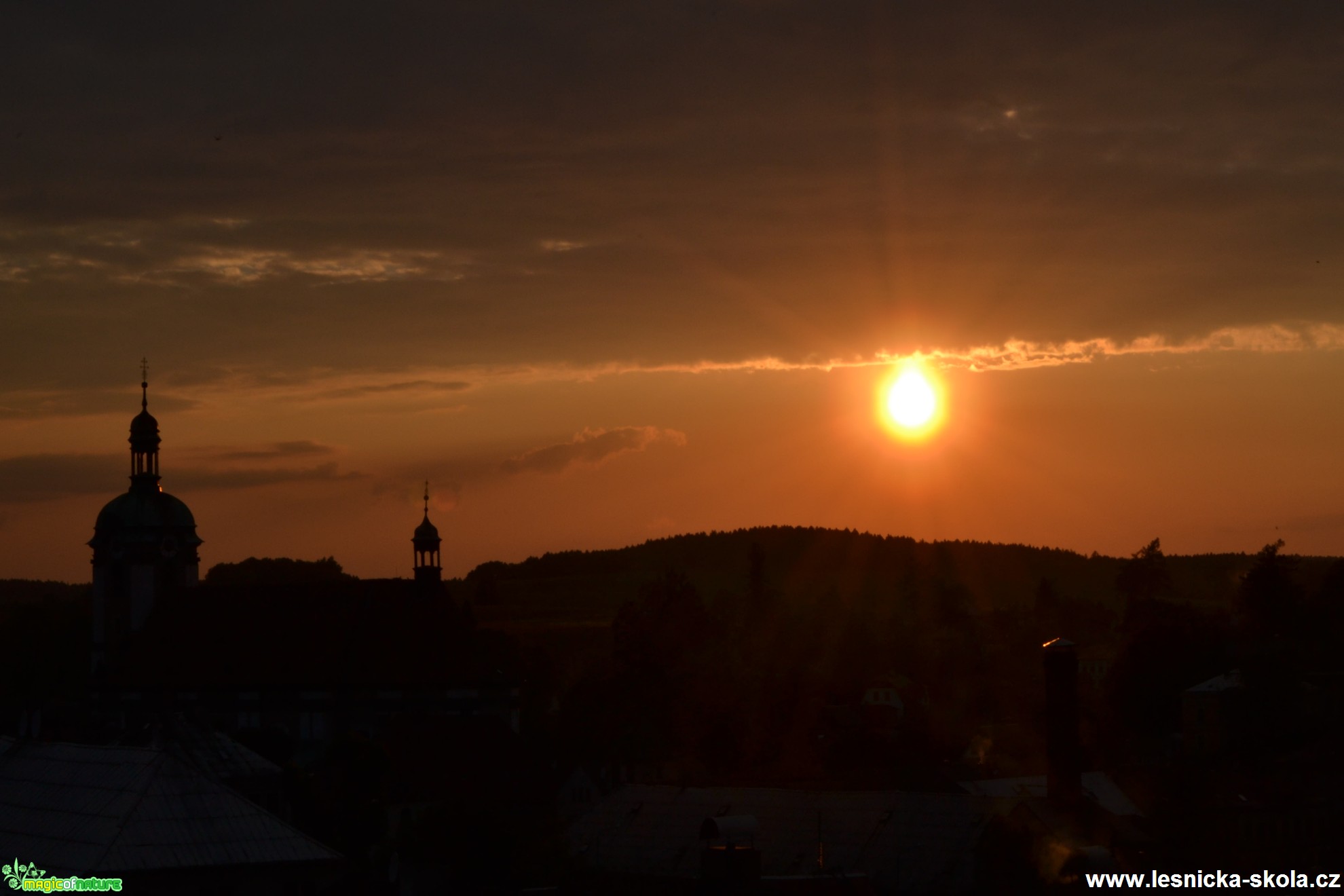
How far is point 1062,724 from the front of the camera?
278 ft

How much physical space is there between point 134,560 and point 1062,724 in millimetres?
67043

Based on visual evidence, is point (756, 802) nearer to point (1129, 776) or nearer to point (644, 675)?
point (1129, 776)

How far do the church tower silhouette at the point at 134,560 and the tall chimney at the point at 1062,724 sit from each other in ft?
206

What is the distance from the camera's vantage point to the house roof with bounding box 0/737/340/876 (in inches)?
2450

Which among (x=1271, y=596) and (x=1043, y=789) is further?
(x=1271, y=596)

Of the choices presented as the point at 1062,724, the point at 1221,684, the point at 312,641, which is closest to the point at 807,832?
the point at 1062,724

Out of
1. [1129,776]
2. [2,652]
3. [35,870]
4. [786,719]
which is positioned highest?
[2,652]

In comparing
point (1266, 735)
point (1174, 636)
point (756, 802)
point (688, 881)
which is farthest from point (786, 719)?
point (688, 881)

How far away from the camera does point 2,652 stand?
17725 centimetres

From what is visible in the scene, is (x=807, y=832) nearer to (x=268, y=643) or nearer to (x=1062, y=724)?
(x=1062, y=724)

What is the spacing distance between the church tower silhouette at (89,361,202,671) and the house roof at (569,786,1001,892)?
5128cm

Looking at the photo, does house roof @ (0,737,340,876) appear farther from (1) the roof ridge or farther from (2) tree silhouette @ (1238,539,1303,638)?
(2) tree silhouette @ (1238,539,1303,638)

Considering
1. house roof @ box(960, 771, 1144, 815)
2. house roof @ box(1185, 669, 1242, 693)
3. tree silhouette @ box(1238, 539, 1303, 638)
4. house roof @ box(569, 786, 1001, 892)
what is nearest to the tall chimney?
house roof @ box(960, 771, 1144, 815)

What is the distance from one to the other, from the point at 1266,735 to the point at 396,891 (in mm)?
61250
